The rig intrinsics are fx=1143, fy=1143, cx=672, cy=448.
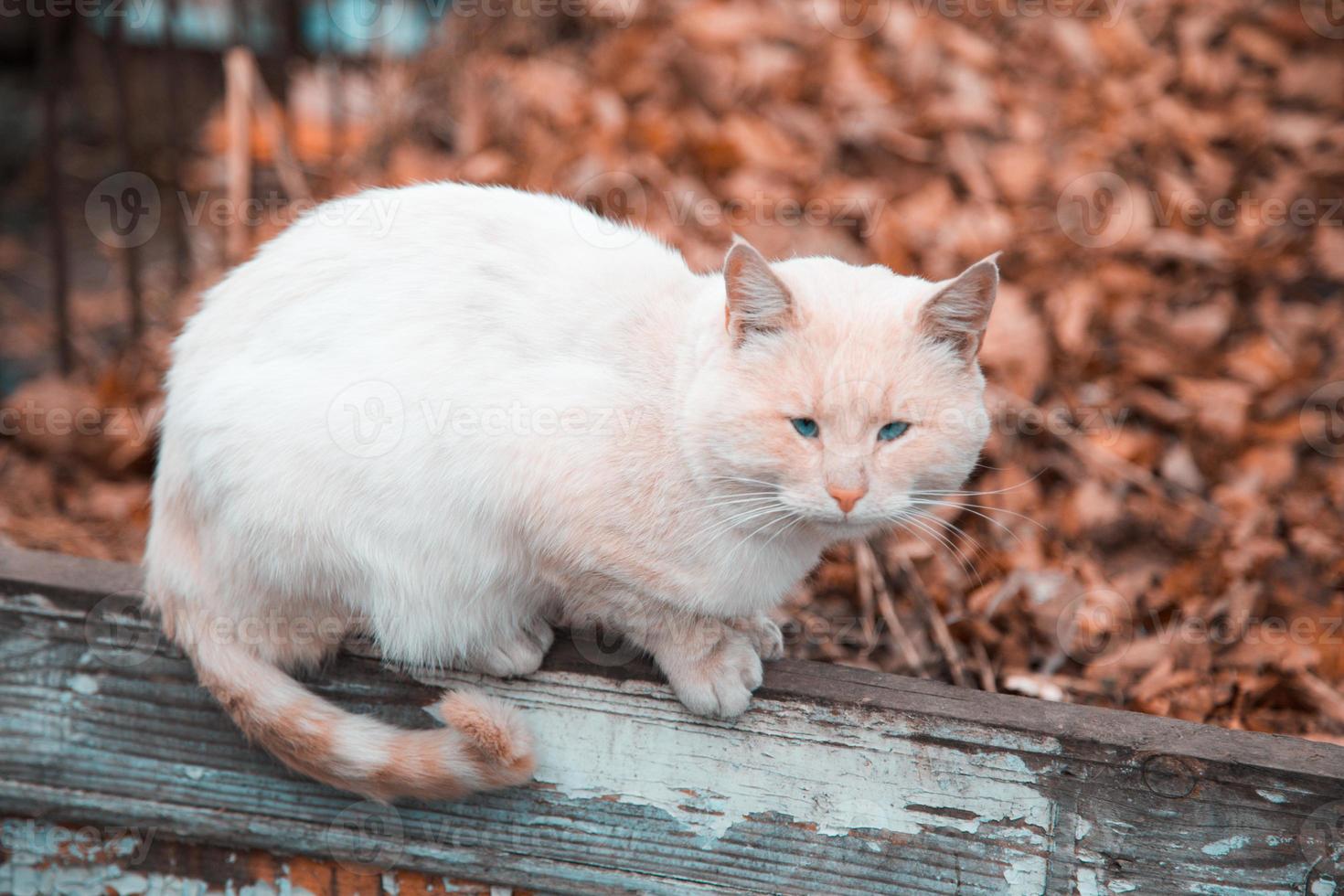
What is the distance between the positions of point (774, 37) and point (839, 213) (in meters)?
0.93

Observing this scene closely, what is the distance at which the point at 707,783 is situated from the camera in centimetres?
160

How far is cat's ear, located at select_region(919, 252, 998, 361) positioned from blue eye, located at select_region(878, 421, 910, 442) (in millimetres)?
126

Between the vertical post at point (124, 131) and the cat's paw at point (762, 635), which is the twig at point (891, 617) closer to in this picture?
the cat's paw at point (762, 635)

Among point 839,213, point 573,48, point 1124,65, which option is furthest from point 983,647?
point 573,48

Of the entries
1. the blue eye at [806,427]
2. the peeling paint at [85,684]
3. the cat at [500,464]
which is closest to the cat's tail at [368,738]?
the cat at [500,464]

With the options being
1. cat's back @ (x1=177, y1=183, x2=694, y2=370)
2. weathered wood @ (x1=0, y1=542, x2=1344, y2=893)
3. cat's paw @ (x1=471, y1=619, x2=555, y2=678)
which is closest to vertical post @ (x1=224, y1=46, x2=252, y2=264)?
cat's back @ (x1=177, y1=183, x2=694, y2=370)

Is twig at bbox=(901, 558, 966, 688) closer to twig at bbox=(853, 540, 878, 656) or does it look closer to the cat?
twig at bbox=(853, 540, 878, 656)

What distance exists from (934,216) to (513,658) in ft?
7.40

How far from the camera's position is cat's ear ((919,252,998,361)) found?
1.47m

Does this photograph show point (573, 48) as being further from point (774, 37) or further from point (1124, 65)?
point (1124, 65)

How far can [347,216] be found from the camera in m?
1.74

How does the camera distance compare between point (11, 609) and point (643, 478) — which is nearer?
point (643, 478)

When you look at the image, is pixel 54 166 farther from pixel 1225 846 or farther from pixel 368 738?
pixel 1225 846

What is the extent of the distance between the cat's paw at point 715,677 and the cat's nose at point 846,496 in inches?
10.6
